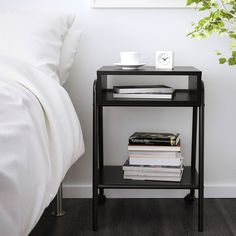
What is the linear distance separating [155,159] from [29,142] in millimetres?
1037

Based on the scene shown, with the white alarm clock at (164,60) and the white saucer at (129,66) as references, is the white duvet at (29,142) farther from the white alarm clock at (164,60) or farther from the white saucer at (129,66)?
the white alarm clock at (164,60)

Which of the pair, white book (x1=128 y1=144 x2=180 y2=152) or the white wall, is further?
the white wall

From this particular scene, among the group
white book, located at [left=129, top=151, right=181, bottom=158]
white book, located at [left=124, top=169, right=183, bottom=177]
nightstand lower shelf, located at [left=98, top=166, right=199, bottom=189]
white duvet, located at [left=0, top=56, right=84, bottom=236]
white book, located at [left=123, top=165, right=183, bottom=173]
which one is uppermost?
white duvet, located at [left=0, top=56, right=84, bottom=236]

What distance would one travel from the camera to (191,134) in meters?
2.53

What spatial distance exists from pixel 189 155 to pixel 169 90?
0.58m

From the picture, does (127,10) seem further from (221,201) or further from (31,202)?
(31,202)

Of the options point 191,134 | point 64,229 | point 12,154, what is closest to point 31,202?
point 12,154

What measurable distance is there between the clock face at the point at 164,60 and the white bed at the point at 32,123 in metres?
0.41

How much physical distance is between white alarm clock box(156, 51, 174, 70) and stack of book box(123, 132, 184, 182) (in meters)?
0.33

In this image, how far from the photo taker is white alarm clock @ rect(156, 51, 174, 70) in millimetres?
2158

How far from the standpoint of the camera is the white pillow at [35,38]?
198 centimetres

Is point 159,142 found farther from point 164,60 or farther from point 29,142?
point 29,142

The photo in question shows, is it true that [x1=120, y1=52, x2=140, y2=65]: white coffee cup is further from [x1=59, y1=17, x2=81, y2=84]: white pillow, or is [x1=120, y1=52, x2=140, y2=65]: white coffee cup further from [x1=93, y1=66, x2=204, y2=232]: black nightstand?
[x1=59, y1=17, x2=81, y2=84]: white pillow

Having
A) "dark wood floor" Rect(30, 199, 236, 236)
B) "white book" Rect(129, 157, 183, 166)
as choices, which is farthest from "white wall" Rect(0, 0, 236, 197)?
"white book" Rect(129, 157, 183, 166)
